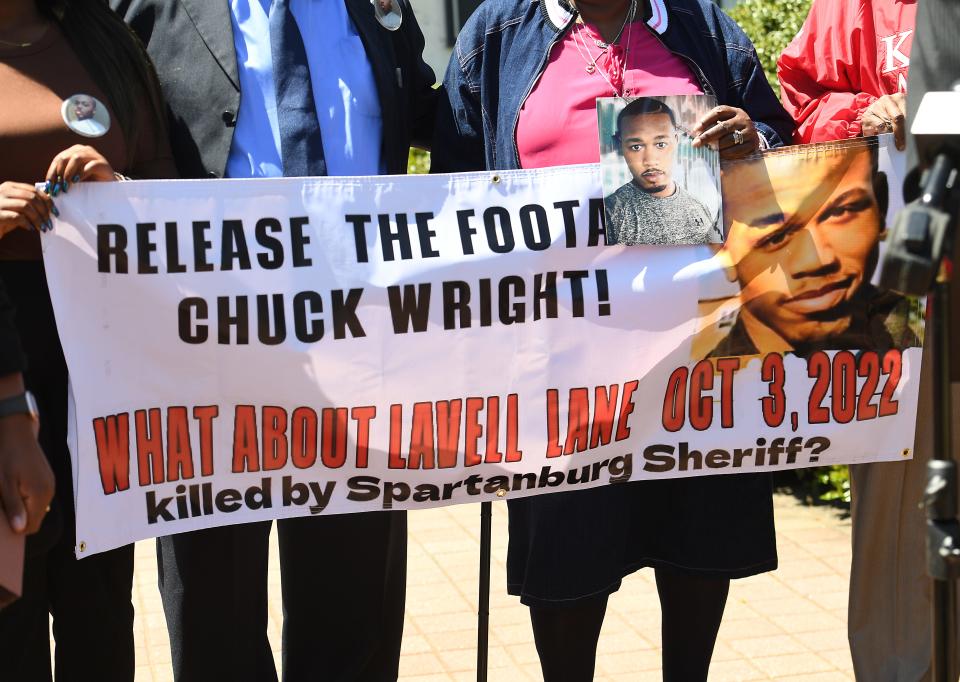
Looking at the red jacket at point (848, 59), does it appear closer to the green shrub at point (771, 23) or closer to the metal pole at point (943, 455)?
the metal pole at point (943, 455)

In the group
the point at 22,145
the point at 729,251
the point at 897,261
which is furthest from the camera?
the point at 729,251

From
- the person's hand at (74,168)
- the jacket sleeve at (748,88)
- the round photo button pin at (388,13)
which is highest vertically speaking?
the round photo button pin at (388,13)

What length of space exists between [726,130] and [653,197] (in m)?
0.25

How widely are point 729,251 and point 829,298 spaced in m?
0.31

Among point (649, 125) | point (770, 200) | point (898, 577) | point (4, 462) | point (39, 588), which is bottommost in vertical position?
point (898, 577)

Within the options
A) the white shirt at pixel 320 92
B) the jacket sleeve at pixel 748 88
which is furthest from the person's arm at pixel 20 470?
the jacket sleeve at pixel 748 88

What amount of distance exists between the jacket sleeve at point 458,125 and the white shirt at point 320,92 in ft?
0.69

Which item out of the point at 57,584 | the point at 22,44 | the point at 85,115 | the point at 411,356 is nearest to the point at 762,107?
the point at 411,356

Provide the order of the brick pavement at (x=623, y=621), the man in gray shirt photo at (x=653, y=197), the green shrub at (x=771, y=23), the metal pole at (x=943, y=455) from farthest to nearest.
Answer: the green shrub at (x=771, y=23), the brick pavement at (x=623, y=621), the man in gray shirt photo at (x=653, y=197), the metal pole at (x=943, y=455)

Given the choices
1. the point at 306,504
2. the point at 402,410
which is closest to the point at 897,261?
the point at 402,410

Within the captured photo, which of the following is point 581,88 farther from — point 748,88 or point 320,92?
point 320,92

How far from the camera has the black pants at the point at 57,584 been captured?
295 cm

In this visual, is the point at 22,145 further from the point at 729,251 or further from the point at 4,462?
the point at 729,251

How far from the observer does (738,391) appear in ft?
11.1
